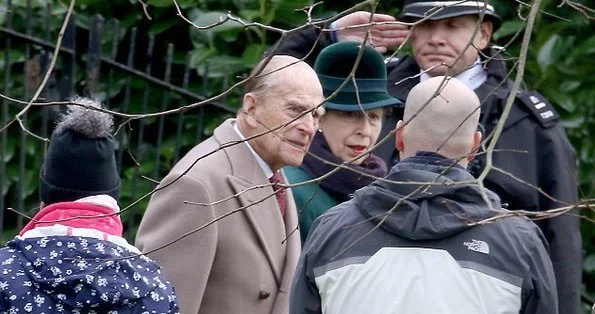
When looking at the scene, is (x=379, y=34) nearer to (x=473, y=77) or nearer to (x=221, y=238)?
(x=473, y=77)

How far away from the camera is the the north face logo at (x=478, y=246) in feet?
13.8

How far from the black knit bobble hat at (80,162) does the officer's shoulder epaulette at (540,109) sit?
1.75 meters

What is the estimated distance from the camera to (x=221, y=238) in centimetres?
485

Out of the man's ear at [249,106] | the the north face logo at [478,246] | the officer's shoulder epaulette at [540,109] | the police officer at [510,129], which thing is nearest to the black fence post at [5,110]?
the police officer at [510,129]

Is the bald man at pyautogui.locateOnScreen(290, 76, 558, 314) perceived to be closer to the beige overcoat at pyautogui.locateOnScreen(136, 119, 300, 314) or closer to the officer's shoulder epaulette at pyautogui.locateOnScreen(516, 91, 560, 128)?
the beige overcoat at pyautogui.locateOnScreen(136, 119, 300, 314)

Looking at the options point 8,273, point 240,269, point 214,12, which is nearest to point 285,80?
point 240,269

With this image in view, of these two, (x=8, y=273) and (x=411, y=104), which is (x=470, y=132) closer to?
(x=411, y=104)

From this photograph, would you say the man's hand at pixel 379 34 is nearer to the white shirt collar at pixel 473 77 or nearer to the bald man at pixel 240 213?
the white shirt collar at pixel 473 77

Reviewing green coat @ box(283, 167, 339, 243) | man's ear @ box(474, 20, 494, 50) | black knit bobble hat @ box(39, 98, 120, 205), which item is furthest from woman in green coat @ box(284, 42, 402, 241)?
black knit bobble hat @ box(39, 98, 120, 205)

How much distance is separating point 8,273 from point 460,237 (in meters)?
1.09

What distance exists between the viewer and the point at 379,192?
4.26 meters

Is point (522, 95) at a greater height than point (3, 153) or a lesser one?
greater

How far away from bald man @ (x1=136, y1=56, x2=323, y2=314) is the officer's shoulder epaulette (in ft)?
3.02

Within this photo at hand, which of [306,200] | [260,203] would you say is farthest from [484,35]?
[260,203]
